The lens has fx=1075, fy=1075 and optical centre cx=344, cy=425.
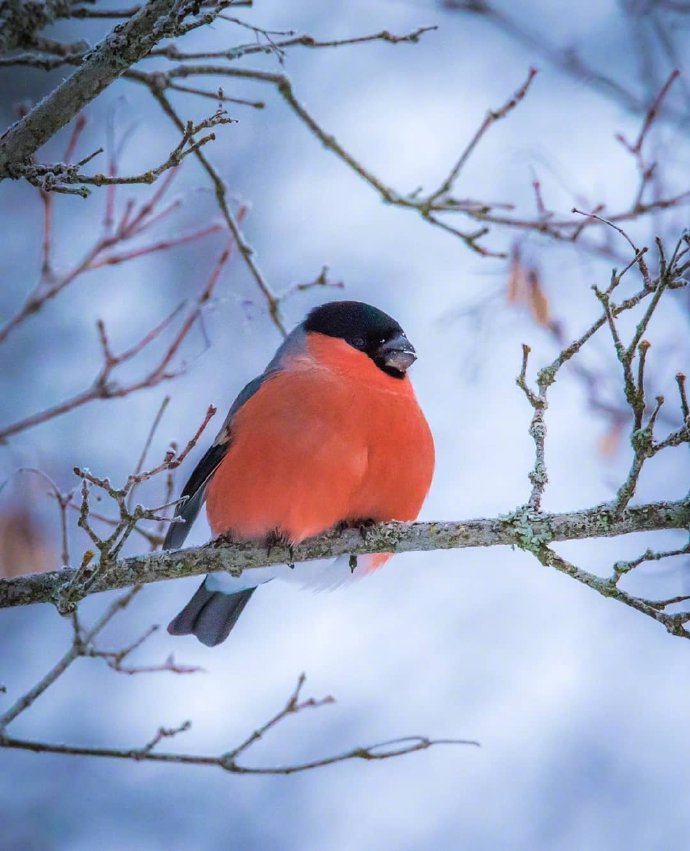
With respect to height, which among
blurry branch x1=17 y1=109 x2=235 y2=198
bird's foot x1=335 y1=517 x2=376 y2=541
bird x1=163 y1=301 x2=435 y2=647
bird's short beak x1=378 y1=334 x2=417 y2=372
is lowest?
blurry branch x1=17 y1=109 x2=235 y2=198

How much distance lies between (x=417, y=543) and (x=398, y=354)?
1002 mm

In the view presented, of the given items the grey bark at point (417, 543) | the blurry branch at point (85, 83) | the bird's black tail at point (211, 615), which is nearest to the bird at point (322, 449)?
the grey bark at point (417, 543)

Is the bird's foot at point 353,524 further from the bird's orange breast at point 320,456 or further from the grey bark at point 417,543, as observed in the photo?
the grey bark at point 417,543

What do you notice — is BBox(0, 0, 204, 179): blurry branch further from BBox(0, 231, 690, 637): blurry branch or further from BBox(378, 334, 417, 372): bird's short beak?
BBox(378, 334, 417, 372): bird's short beak

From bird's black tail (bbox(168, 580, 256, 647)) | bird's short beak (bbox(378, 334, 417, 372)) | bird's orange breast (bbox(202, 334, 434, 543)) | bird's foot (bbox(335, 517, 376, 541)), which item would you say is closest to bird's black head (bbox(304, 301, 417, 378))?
bird's short beak (bbox(378, 334, 417, 372))

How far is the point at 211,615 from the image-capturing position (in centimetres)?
442

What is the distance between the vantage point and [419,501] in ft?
13.0

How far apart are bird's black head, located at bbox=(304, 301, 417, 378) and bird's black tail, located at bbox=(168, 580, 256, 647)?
113 cm

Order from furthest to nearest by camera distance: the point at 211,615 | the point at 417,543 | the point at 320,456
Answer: the point at 211,615 < the point at 320,456 < the point at 417,543

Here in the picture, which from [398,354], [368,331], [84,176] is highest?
[368,331]

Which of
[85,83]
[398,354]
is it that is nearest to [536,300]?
[398,354]

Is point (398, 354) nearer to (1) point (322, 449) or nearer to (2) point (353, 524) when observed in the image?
(1) point (322, 449)

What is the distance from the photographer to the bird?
3.69 meters

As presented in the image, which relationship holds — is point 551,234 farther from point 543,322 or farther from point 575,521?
point 575,521
